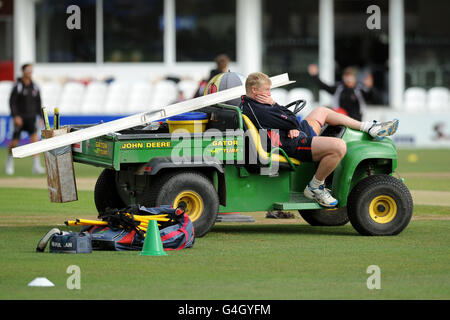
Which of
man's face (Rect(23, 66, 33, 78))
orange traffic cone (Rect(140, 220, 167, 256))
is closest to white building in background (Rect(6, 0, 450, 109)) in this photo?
man's face (Rect(23, 66, 33, 78))

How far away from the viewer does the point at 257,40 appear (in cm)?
3147

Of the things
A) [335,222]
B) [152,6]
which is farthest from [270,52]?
[335,222]

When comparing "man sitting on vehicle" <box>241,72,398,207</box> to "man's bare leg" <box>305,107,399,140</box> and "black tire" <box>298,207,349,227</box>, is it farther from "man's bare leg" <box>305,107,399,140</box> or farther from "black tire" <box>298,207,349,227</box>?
"black tire" <box>298,207,349,227</box>

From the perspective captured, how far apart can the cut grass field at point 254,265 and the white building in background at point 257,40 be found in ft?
61.5

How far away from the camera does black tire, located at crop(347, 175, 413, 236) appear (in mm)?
10992

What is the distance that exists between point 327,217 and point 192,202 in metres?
2.03

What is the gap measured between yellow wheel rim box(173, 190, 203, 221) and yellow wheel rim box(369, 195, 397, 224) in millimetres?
1804

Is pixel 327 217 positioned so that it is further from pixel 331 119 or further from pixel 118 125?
pixel 118 125

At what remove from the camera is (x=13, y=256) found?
31.4 feet

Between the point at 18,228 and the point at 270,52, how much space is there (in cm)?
2028

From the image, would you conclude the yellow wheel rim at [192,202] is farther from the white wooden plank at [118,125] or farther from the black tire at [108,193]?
the black tire at [108,193]

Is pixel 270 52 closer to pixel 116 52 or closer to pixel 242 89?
pixel 116 52

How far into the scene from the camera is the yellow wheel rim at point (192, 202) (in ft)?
35.2

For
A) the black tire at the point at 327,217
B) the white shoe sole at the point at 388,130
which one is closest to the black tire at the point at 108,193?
the black tire at the point at 327,217
